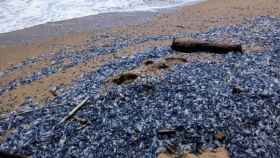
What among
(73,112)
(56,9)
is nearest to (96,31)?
(56,9)

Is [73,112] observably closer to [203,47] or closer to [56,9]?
[203,47]

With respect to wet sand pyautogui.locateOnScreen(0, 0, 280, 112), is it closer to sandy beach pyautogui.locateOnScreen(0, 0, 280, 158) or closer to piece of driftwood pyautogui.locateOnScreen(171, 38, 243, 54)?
sandy beach pyautogui.locateOnScreen(0, 0, 280, 158)

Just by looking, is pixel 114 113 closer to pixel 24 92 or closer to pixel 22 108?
pixel 22 108

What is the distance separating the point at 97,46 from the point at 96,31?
246 centimetres

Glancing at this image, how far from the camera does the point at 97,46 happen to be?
10359mm

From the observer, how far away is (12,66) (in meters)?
10.2

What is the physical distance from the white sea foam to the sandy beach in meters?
0.99

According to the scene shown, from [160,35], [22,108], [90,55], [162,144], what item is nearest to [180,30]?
[160,35]

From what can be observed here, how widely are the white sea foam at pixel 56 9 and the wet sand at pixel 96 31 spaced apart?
105 cm

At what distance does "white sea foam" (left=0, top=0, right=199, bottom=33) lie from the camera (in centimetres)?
1567

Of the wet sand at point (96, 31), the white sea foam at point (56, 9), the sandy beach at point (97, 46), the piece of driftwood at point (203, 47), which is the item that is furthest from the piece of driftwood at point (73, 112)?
the white sea foam at point (56, 9)

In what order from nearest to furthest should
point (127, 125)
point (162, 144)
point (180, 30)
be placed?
point (162, 144) → point (127, 125) → point (180, 30)

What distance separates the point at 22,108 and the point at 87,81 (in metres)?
1.27

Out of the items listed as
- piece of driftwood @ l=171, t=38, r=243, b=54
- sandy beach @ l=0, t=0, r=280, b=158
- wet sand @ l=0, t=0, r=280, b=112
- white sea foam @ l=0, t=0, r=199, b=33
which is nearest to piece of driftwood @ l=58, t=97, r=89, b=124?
sandy beach @ l=0, t=0, r=280, b=158
